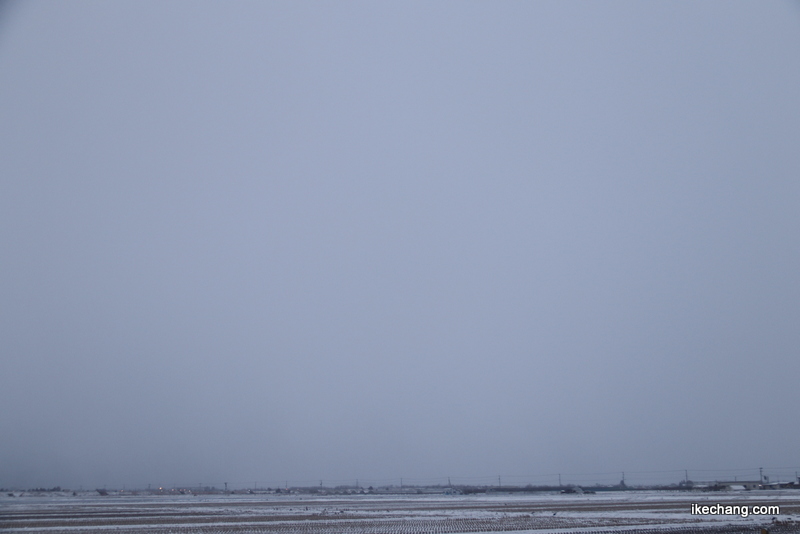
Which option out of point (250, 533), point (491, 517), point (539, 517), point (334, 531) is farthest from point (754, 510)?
point (250, 533)

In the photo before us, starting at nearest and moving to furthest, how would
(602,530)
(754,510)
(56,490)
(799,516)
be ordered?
(602,530)
(799,516)
(754,510)
(56,490)

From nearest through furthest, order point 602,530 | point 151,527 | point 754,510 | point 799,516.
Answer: point 602,530, point 799,516, point 151,527, point 754,510

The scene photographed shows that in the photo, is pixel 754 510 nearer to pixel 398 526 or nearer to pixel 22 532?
pixel 398 526

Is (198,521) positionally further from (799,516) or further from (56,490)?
(56,490)

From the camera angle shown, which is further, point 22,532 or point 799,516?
point 799,516

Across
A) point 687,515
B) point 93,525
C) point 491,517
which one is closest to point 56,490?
point 93,525

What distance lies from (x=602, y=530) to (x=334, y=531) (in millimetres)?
12670

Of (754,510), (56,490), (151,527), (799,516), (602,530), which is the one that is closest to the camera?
(602,530)

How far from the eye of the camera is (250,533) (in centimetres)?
3062

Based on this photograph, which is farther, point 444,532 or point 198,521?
point 198,521

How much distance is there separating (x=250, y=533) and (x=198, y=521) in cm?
1038

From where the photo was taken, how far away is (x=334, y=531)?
100 ft

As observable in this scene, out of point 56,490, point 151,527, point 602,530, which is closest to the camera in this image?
point 602,530

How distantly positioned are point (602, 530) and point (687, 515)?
11361 mm
